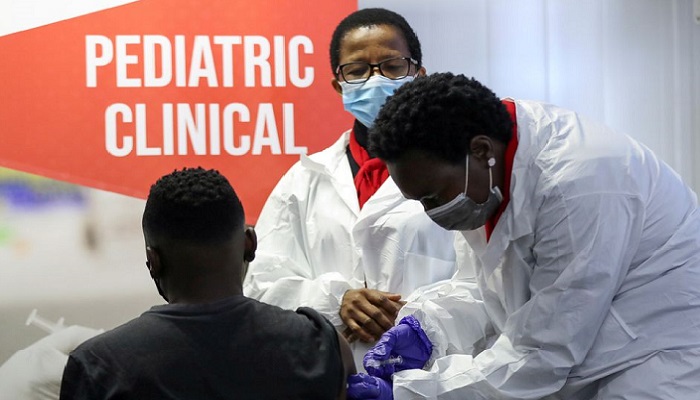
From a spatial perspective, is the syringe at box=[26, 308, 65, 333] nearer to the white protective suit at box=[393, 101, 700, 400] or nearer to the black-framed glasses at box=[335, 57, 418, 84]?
the black-framed glasses at box=[335, 57, 418, 84]

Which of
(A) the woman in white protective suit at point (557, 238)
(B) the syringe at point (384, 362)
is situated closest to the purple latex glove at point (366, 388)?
(A) the woman in white protective suit at point (557, 238)

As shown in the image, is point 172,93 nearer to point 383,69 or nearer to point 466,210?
point 383,69

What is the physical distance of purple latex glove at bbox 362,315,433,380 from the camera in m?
1.74

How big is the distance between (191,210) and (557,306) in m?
0.63

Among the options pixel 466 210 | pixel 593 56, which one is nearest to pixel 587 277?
pixel 466 210

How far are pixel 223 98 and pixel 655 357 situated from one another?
4.95ft

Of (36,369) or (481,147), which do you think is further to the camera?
(36,369)

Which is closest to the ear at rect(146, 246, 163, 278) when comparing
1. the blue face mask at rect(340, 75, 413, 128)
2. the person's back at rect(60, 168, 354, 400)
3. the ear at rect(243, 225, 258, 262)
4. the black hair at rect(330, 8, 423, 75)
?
the person's back at rect(60, 168, 354, 400)

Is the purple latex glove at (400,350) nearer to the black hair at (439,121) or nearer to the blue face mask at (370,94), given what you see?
the black hair at (439,121)

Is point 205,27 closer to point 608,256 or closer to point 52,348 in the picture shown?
point 52,348

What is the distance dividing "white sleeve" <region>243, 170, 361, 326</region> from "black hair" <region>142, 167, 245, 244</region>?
646 mm

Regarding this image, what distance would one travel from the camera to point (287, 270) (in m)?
2.13

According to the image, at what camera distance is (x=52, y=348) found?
2.58 m

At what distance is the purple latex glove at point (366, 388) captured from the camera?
1.50 m
